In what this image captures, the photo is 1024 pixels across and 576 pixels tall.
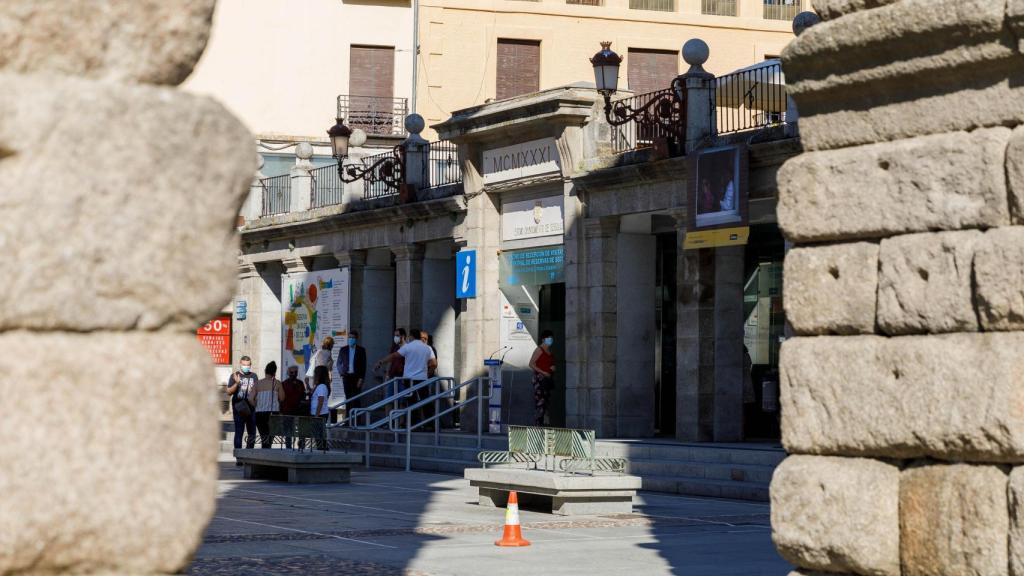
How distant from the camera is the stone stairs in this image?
19312 millimetres

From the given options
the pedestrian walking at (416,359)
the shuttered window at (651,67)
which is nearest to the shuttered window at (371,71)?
the shuttered window at (651,67)

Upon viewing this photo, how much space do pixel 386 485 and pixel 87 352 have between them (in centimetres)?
1800

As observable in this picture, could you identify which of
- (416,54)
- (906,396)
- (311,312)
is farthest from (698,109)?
(416,54)

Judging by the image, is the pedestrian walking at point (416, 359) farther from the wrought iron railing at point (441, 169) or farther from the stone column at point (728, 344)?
the stone column at point (728, 344)

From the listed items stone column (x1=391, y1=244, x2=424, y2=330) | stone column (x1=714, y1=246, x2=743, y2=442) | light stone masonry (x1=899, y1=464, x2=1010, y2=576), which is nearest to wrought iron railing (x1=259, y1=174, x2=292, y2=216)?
stone column (x1=391, y1=244, x2=424, y2=330)

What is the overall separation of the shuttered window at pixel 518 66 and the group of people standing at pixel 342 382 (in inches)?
481

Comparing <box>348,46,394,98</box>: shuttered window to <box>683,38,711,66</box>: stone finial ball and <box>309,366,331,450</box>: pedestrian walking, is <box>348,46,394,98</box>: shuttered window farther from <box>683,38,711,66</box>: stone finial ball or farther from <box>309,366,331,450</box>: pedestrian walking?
<box>683,38,711,66</box>: stone finial ball

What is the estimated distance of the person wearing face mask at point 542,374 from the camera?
82.0 ft

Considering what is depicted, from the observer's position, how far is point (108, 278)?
10.8ft

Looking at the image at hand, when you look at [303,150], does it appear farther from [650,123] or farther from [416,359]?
[650,123]

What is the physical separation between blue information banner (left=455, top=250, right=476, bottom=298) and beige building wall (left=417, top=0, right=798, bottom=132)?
49.7 feet

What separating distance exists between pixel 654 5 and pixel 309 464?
2548 cm

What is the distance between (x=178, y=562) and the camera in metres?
3.42

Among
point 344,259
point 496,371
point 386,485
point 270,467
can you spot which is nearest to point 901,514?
point 386,485
